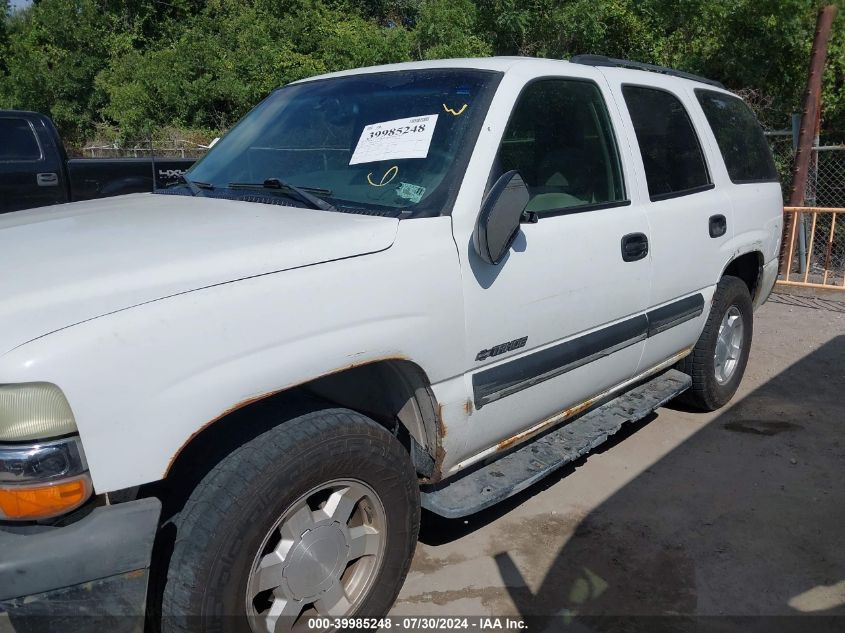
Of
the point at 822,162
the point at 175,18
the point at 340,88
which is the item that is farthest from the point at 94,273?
the point at 175,18

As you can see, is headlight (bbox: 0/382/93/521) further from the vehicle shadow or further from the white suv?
the vehicle shadow

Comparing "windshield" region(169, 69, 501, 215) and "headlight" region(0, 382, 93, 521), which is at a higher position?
"windshield" region(169, 69, 501, 215)

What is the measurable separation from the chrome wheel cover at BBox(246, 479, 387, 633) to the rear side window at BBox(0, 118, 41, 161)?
6.54m

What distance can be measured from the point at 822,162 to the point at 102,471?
9.55 metres

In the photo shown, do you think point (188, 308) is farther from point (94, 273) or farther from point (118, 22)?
point (118, 22)

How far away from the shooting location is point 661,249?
373cm

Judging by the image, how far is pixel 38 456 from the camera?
187 centimetres

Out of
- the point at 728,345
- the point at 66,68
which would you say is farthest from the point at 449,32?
the point at 66,68

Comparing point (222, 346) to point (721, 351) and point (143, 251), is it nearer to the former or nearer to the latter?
Answer: point (143, 251)

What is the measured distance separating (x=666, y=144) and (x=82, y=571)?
11.0ft

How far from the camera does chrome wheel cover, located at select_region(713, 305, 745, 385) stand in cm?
479

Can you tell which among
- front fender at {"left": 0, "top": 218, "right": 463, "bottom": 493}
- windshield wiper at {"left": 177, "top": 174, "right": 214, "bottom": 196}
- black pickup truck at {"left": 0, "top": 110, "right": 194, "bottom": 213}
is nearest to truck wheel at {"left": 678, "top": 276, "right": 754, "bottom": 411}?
front fender at {"left": 0, "top": 218, "right": 463, "bottom": 493}

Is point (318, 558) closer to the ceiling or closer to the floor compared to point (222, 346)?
closer to the floor

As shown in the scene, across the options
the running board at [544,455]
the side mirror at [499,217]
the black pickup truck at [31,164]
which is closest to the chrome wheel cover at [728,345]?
the running board at [544,455]
